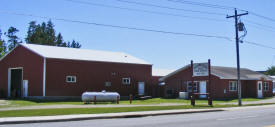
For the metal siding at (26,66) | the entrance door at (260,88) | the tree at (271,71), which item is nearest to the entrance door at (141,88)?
the metal siding at (26,66)

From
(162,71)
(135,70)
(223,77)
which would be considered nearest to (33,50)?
(135,70)

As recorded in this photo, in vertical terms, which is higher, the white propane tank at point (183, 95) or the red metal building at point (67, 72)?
the red metal building at point (67, 72)

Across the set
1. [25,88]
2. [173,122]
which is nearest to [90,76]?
[25,88]

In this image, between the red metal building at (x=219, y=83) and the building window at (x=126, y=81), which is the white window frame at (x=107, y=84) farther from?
the red metal building at (x=219, y=83)

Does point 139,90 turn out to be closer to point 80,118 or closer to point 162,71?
point 162,71

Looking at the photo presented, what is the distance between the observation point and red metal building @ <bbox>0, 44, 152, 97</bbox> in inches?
1593

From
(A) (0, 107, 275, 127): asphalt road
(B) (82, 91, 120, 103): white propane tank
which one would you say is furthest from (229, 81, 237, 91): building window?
(A) (0, 107, 275, 127): asphalt road

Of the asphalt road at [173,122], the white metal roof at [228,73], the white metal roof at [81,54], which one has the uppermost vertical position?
the white metal roof at [81,54]

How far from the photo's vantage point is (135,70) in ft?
160

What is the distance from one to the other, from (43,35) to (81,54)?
4721 centimetres

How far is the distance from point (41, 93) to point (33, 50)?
5.15 metres

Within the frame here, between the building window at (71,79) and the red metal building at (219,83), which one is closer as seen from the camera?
the building window at (71,79)

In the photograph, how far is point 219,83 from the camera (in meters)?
44.6

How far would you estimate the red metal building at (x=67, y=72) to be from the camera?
4047cm
